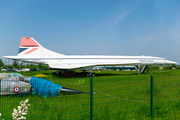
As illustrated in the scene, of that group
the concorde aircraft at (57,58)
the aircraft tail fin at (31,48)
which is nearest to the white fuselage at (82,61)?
the concorde aircraft at (57,58)

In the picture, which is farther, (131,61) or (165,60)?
(165,60)

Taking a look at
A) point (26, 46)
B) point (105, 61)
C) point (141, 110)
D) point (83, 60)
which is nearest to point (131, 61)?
point (105, 61)

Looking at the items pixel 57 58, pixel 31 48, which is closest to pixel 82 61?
pixel 57 58

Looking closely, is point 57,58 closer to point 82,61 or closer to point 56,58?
point 56,58

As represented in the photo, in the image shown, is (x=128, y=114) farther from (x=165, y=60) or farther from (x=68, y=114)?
(x=165, y=60)

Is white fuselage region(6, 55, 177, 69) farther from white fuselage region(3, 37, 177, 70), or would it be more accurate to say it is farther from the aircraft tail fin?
the aircraft tail fin

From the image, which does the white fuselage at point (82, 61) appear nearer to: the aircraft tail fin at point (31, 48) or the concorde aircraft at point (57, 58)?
the concorde aircraft at point (57, 58)

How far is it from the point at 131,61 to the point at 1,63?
226ft

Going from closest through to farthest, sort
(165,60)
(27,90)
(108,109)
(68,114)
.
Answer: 1. (68,114)
2. (108,109)
3. (27,90)
4. (165,60)

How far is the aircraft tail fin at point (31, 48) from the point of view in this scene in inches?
1003

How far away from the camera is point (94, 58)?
26281mm

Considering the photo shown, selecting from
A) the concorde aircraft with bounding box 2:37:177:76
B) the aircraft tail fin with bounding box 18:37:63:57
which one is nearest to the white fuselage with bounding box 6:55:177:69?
the concorde aircraft with bounding box 2:37:177:76

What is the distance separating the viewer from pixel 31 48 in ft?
84.2

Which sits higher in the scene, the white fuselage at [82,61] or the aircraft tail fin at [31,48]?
the aircraft tail fin at [31,48]
